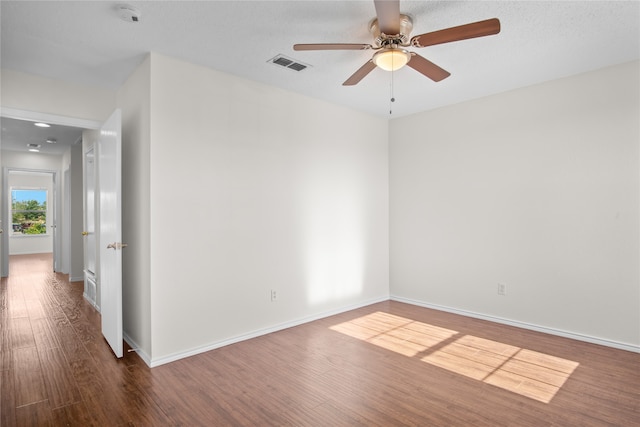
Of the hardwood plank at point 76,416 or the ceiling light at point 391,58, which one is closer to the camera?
the hardwood plank at point 76,416

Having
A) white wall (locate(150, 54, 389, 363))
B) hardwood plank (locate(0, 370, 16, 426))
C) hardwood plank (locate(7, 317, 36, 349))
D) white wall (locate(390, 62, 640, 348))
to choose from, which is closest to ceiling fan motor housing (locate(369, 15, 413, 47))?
white wall (locate(150, 54, 389, 363))

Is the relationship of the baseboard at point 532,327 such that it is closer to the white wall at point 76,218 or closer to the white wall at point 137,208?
the white wall at point 137,208

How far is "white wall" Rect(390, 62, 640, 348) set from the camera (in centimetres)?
326

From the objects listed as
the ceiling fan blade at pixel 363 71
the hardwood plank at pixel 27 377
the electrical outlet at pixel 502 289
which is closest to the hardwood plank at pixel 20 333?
the hardwood plank at pixel 27 377

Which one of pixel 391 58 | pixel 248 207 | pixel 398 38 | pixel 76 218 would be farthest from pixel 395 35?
pixel 76 218

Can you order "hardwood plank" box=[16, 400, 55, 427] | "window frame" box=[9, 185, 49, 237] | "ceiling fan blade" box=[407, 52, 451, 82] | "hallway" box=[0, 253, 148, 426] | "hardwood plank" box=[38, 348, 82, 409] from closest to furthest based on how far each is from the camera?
1. "hardwood plank" box=[16, 400, 55, 427]
2. "hallway" box=[0, 253, 148, 426]
3. "hardwood plank" box=[38, 348, 82, 409]
4. "ceiling fan blade" box=[407, 52, 451, 82]
5. "window frame" box=[9, 185, 49, 237]

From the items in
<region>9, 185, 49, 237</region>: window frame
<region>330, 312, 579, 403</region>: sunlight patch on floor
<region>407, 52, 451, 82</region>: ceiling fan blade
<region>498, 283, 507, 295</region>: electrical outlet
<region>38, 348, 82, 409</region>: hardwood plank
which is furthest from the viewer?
<region>9, 185, 49, 237</region>: window frame

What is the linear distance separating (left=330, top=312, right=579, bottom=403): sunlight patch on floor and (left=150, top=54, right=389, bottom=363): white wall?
85 centimetres

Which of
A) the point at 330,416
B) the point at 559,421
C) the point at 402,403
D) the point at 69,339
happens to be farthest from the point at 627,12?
the point at 69,339

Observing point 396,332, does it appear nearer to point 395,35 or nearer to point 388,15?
point 395,35

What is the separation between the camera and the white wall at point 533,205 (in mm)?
3264

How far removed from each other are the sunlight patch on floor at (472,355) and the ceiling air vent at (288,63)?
267cm

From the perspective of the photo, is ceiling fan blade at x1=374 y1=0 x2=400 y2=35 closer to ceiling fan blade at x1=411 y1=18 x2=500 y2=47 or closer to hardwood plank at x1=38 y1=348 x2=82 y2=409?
ceiling fan blade at x1=411 y1=18 x2=500 y2=47

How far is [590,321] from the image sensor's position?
3412 mm
